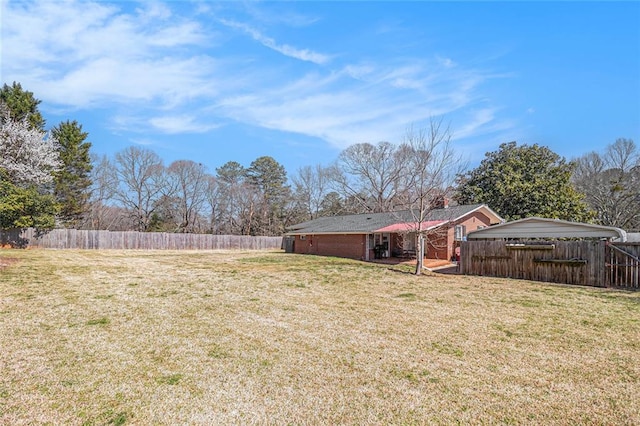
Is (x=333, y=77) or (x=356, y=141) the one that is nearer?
(x=333, y=77)

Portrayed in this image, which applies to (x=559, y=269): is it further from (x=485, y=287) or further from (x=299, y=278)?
(x=299, y=278)

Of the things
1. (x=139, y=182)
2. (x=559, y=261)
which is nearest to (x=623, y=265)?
(x=559, y=261)

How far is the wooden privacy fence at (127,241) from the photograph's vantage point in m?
26.4

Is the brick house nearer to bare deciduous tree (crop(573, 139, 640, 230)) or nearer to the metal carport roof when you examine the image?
the metal carport roof

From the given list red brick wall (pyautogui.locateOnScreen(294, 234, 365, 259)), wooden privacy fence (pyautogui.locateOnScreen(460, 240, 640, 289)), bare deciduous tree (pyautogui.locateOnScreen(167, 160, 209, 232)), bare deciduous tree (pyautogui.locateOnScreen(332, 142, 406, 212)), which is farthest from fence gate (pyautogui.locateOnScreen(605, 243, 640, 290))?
bare deciduous tree (pyautogui.locateOnScreen(167, 160, 209, 232))

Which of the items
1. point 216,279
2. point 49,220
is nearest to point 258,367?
point 216,279

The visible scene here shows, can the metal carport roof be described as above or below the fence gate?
above

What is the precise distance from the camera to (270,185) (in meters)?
46.1

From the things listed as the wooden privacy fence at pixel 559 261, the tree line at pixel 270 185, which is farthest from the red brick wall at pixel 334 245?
the wooden privacy fence at pixel 559 261

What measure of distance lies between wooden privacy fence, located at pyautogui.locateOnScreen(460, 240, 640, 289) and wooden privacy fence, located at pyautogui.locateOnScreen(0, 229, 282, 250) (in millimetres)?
25118

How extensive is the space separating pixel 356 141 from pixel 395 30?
1142 inches

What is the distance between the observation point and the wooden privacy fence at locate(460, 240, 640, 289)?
439 inches

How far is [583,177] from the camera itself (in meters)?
38.4

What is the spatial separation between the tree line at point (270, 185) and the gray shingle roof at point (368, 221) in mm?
1553
